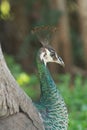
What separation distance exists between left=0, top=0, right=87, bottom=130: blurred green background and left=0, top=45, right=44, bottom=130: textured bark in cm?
504

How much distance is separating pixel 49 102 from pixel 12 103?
47cm

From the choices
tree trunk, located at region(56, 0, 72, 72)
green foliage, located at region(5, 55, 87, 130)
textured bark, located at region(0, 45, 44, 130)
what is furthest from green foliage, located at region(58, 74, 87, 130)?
tree trunk, located at region(56, 0, 72, 72)

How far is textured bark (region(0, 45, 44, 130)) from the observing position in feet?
12.2

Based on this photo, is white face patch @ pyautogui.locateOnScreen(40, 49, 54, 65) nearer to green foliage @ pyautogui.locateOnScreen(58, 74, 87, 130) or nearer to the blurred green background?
green foliage @ pyautogui.locateOnScreen(58, 74, 87, 130)

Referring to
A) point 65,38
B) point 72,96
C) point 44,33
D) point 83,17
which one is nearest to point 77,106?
point 72,96

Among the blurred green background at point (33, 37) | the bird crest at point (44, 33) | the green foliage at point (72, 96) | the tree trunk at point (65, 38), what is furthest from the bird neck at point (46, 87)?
the tree trunk at point (65, 38)

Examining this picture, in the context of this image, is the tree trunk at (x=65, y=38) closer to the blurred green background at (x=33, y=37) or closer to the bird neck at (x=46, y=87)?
the blurred green background at (x=33, y=37)

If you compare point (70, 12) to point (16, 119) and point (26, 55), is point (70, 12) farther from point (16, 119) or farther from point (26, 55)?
point (16, 119)

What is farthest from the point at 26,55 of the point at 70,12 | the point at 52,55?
the point at 52,55

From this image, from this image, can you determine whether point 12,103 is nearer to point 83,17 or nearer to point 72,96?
point 72,96

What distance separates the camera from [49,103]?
13.7ft

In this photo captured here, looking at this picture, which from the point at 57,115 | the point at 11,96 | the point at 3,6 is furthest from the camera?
the point at 3,6

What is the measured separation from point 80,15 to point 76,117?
4.96 metres

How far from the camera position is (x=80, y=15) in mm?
10844
